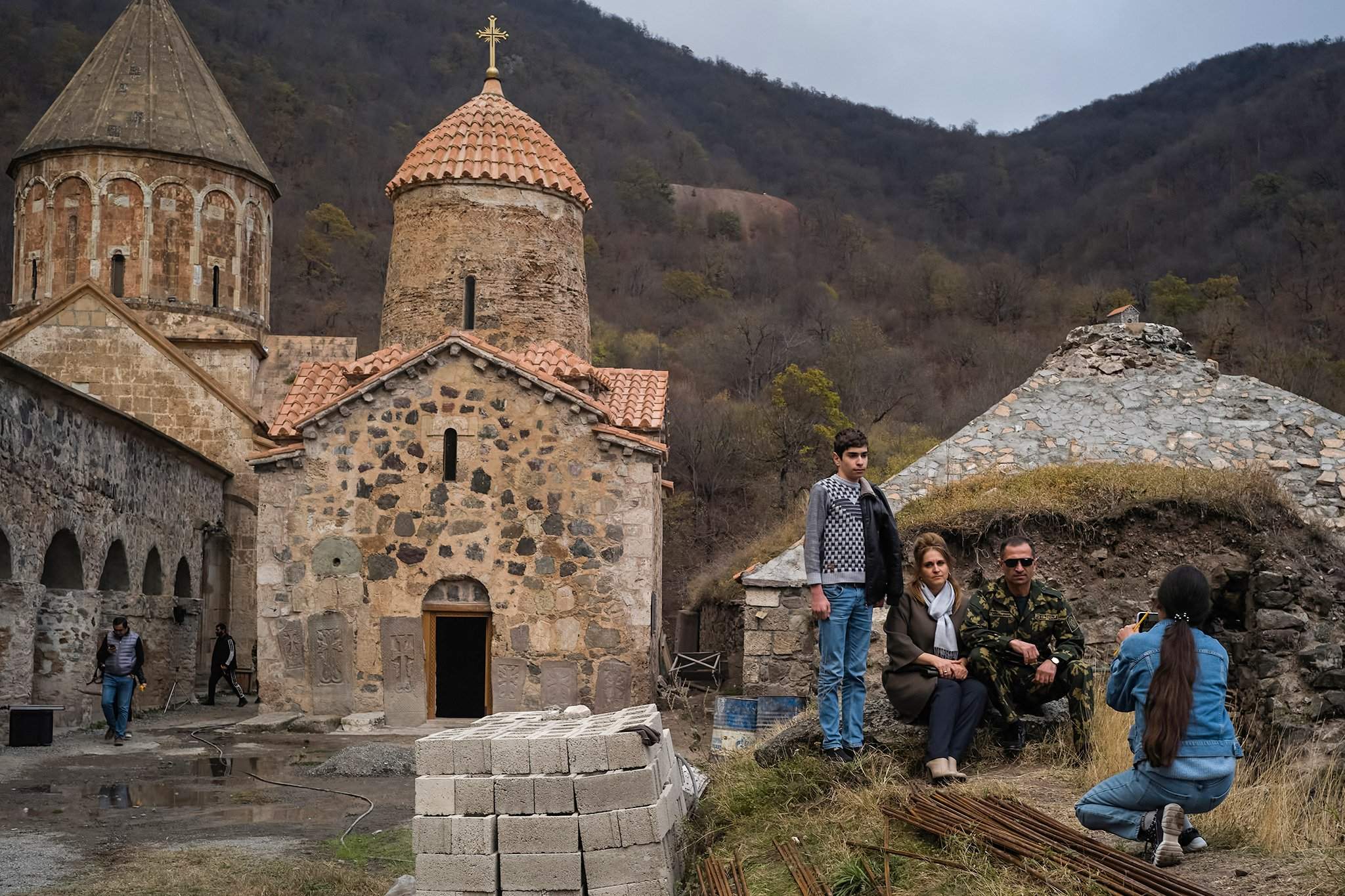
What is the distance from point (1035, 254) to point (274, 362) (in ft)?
178

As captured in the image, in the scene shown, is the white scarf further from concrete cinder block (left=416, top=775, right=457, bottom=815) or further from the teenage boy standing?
concrete cinder block (left=416, top=775, right=457, bottom=815)

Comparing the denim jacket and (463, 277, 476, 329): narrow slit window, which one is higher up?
(463, 277, 476, 329): narrow slit window

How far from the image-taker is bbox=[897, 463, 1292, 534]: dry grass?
1100cm

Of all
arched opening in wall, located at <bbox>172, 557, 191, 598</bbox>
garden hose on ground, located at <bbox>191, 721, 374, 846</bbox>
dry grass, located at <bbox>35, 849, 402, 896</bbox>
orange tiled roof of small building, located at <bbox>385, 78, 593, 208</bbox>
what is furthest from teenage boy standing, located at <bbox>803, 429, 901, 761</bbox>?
arched opening in wall, located at <bbox>172, 557, 191, 598</bbox>

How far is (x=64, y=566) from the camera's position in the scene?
46.8 feet

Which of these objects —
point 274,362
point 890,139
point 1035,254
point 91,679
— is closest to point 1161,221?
point 1035,254

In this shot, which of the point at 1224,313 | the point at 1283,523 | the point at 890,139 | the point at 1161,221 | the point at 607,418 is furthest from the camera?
the point at 890,139

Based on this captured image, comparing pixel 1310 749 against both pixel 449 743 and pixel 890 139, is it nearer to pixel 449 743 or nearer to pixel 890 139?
pixel 449 743

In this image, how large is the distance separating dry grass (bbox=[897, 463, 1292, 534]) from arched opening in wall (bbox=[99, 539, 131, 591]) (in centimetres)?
984

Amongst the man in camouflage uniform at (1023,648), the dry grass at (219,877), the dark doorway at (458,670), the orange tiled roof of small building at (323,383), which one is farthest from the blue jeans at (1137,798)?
the orange tiled roof of small building at (323,383)

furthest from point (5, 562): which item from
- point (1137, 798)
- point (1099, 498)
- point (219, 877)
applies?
point (1137, 798)

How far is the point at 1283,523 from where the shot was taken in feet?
35.5

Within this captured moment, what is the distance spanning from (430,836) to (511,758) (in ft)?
1.62

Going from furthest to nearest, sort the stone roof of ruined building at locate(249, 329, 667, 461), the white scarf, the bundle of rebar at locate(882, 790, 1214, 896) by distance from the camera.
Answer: the stone roof of ruined building at locate(249, 329, 667, 461) → the white scarf → the bundle of rebar at locate(882, 790, 1214, 896)
